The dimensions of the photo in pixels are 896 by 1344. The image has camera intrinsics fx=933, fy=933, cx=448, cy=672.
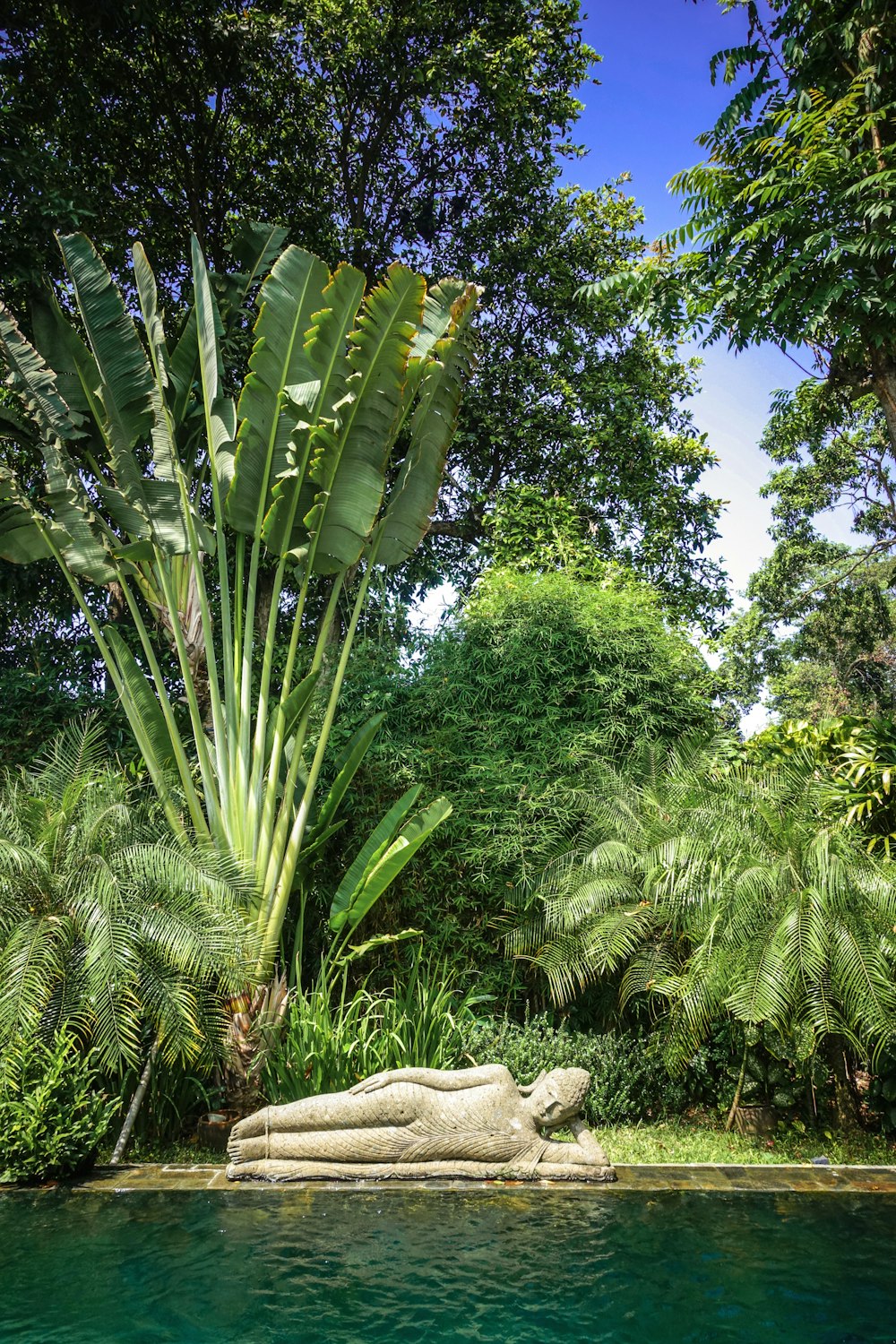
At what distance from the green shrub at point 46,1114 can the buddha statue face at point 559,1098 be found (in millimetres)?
2714

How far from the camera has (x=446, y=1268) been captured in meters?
4.18

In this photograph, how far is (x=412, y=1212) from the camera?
16.4 ft

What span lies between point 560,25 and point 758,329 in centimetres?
806

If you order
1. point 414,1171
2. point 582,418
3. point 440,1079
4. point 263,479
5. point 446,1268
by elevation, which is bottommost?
point 446,1268

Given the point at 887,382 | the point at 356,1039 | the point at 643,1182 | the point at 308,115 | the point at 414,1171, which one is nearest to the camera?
the point at 643,1182

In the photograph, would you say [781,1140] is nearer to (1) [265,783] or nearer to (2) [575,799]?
(2) [575,799]

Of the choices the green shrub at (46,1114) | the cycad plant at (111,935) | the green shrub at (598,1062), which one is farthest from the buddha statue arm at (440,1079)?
the green shrub at (46,1114)

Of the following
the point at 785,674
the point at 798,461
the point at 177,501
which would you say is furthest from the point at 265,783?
the point at 785,674

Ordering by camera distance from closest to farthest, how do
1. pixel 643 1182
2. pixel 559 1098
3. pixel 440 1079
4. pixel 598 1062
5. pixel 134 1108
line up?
pixel 643 1182 < pixel 559 1098 < pixel 440 1079 < pixel 134 1108 < pixel 598 1062

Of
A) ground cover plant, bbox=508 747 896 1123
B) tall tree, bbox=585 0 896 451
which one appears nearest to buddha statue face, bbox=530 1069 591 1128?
ground cover plant, bbox=508 747 896 1123

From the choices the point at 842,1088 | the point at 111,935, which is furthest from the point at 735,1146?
the point at 111,935

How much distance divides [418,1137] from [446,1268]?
155 centimetres

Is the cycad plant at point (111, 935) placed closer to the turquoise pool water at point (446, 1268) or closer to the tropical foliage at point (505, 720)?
the turquoise pool water at point (446, 1268)

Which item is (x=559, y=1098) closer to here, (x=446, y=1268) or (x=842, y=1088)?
(x=446, y=1268)
